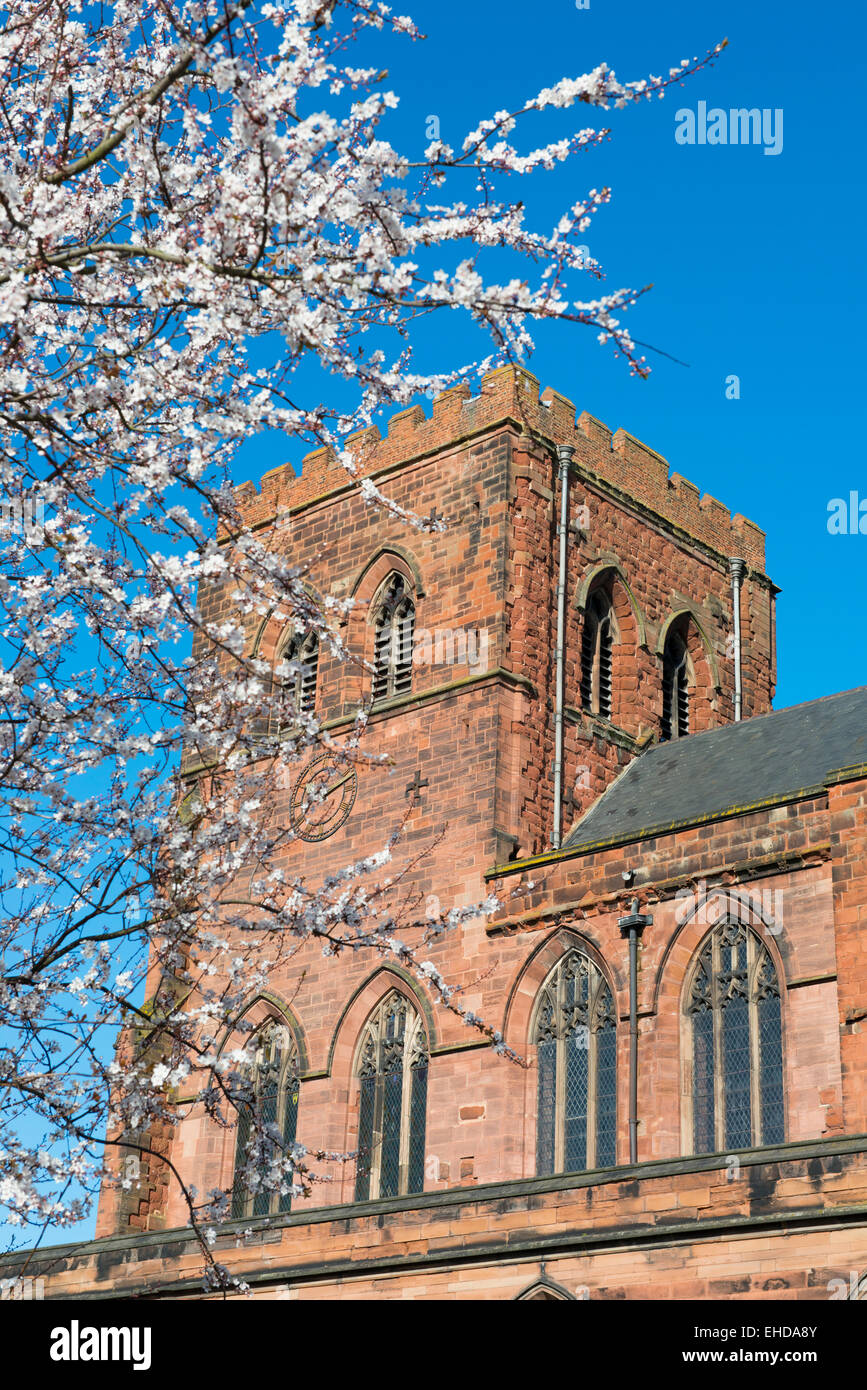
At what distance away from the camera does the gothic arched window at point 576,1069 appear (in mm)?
20891

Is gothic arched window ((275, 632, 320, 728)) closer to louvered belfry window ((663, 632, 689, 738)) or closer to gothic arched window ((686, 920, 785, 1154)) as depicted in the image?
louvered belfry window ((663, 632, 689, 738))

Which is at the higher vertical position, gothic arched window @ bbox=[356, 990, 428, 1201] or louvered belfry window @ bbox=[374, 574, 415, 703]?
louvered belfry window @ bbox=[374, 574, 415, 703]

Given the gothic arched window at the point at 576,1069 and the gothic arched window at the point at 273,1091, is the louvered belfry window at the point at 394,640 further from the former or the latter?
the gothic arched window at the point at 576,1069

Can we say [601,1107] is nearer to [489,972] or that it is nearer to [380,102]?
[489,972]

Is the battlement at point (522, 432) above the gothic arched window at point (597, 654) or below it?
above

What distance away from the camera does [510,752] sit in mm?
24438

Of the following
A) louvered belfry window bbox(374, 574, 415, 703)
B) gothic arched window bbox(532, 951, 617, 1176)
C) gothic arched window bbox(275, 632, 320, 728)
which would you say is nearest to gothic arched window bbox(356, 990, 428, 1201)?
gothic arched window bbox(532, 951, 617, 1176)

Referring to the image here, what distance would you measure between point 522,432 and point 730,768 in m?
6.33

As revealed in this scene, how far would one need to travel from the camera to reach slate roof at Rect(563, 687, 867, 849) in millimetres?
21953

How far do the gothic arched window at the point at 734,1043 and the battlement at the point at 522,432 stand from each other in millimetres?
9600

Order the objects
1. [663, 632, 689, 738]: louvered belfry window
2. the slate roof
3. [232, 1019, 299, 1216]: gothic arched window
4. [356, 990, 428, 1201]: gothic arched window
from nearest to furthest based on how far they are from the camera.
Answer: the slate roof → [356, 990, 428, 1201]: gothic arched window → [232, 1019, 299, 1216]: gothic arched window → [663, 632, 689, 738]: louvered belfry window

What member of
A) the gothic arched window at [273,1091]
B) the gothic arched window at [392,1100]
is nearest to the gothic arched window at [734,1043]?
the gothic arched window at [392,1100]

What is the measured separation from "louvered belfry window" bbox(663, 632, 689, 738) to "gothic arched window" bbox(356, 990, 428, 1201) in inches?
280
